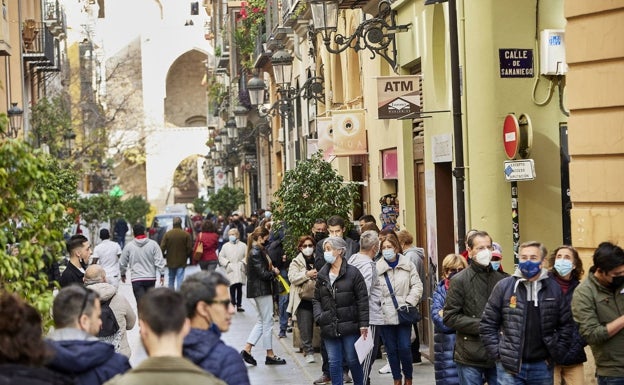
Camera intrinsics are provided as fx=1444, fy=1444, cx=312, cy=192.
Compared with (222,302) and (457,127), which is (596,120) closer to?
(457,127)

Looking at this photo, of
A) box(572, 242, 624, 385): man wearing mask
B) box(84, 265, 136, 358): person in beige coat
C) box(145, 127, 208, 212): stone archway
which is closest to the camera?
box(572, 242, 624, 385): man wearing mask

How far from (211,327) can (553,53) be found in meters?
10.0

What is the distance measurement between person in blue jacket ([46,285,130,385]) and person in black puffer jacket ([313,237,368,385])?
6560mm

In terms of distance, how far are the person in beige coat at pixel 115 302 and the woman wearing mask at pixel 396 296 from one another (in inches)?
117

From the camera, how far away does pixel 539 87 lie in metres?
16.5

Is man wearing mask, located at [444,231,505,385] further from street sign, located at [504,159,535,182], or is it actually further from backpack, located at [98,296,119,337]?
street sign, located at [504,159,535,182]

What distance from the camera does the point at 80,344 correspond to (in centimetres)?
671

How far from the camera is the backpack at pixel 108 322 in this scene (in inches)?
476

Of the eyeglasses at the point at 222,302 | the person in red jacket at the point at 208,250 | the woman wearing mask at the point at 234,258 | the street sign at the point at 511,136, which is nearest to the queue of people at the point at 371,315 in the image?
the eyeglasses at the point at 222,302

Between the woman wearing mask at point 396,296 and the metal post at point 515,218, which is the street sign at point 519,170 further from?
the woman wearing mask at point 396,296

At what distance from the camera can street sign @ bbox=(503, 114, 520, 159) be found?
15703 millimetres

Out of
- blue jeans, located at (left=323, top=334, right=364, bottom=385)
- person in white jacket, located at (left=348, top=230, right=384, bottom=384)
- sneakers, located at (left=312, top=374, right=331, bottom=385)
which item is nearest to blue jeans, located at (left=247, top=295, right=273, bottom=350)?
sneakers, located at (left=312, top=374, right=331, bottom=385)

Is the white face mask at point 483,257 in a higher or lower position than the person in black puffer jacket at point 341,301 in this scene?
higher

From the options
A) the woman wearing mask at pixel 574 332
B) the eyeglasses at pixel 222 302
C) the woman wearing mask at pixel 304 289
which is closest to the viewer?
Answer: the eyeglasses at pixel 222 302
